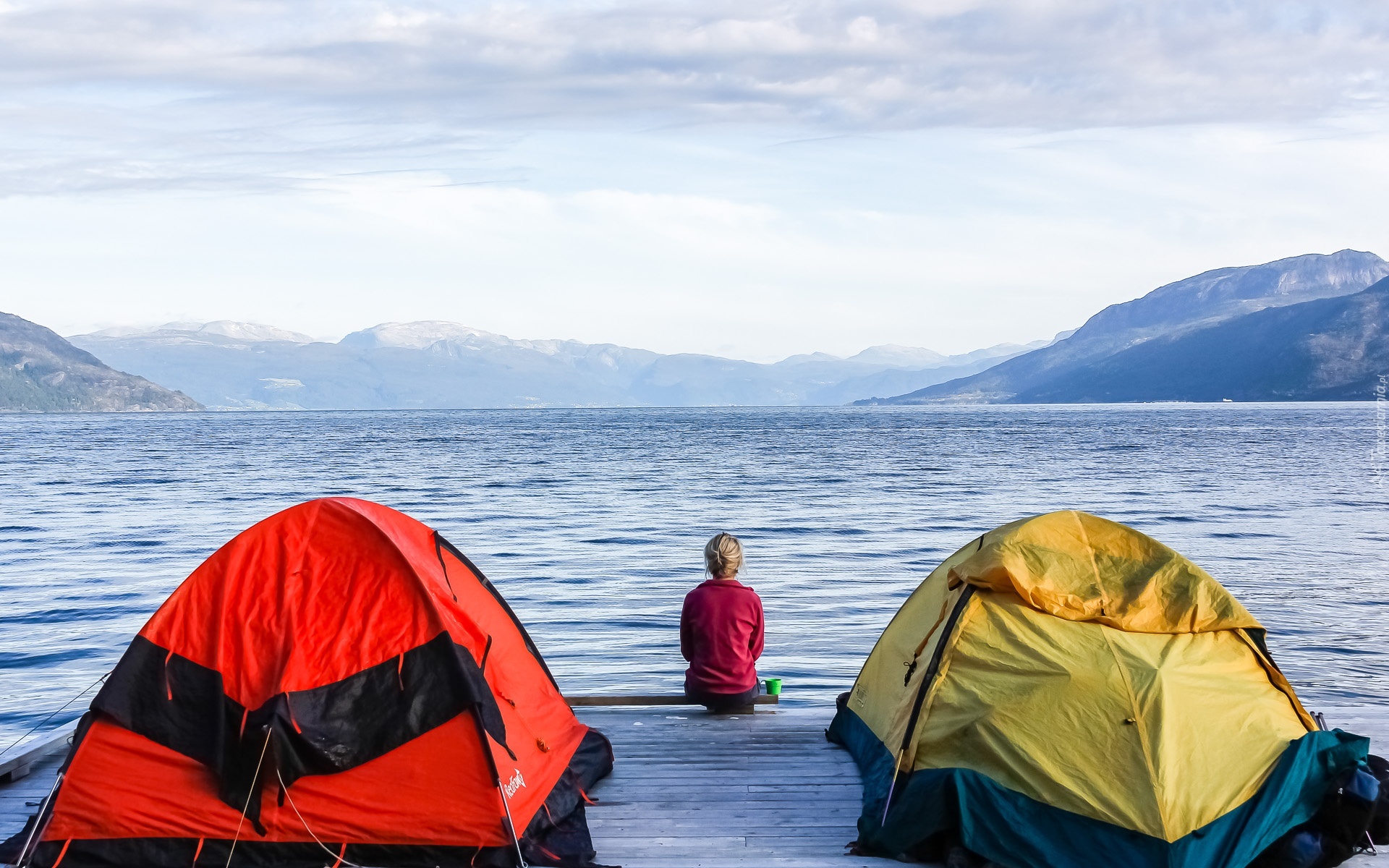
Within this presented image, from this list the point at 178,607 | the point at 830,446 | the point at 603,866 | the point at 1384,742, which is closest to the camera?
the point at 603,866

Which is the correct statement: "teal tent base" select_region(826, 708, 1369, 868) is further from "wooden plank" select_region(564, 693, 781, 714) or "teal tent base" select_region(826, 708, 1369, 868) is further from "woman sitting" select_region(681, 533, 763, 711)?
"wooden plank" select_region(564, 693, 781, 714)

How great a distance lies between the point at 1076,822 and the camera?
5.89 m

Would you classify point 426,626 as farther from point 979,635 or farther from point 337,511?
point 979,635

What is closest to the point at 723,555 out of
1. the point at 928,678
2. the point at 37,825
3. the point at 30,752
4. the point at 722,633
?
the point at 722,633

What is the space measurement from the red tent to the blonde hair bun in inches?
91.2

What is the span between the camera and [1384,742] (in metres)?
8.30

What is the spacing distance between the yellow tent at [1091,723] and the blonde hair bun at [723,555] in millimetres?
1681

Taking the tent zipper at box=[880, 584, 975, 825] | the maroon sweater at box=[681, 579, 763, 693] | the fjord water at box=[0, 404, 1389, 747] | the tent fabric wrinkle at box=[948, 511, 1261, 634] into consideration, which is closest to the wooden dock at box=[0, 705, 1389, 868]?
the maroon sweater at box=[681, 579, 763, 693]

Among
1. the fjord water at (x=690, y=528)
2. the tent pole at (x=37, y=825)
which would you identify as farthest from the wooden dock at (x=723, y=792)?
the fjord water at (x=690, y=528)

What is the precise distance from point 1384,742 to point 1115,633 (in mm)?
3365

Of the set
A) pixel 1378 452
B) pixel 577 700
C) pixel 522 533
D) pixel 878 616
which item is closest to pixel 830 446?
pixel 1378 452

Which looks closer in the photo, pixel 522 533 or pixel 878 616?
pixel 878 616

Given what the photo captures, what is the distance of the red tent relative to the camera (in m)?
6.18

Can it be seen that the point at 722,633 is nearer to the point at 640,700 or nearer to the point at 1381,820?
the point at 640,700
